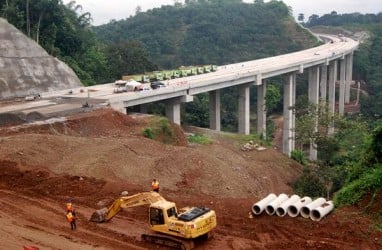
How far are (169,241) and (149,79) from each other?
4357 centimetres

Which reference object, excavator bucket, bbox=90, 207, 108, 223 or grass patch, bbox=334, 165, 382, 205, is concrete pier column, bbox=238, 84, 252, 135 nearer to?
grass patch, bbox=334, 165, 382, 205

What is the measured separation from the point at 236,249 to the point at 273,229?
223 centimetres

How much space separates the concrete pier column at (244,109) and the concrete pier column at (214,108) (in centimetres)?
355

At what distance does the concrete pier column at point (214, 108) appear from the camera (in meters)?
63.3

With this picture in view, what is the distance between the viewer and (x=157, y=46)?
134000mm

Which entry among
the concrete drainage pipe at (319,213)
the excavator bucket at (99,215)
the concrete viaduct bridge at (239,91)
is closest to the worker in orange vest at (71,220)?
the excavator bucket at (99,215)

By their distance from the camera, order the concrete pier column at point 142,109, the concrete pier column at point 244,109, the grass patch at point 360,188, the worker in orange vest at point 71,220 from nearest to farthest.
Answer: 1. the worker in orange vest at point 71,220
2. the grass patch at point 360,188
3. the concrete pier column at point 142,109
4. the concrete pier column at point 244,109

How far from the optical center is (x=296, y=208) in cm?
2088

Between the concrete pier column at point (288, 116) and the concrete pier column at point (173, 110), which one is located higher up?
the concrete pier column at point (173, 110)

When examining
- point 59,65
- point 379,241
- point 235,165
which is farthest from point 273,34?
point 379,241

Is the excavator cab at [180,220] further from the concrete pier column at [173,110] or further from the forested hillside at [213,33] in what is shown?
the forested hillside at [213,33]

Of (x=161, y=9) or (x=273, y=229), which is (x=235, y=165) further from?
(x=161, y=9)

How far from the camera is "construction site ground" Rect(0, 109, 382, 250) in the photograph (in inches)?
764

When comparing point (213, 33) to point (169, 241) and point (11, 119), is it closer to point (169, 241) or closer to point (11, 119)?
point (11, 119)
